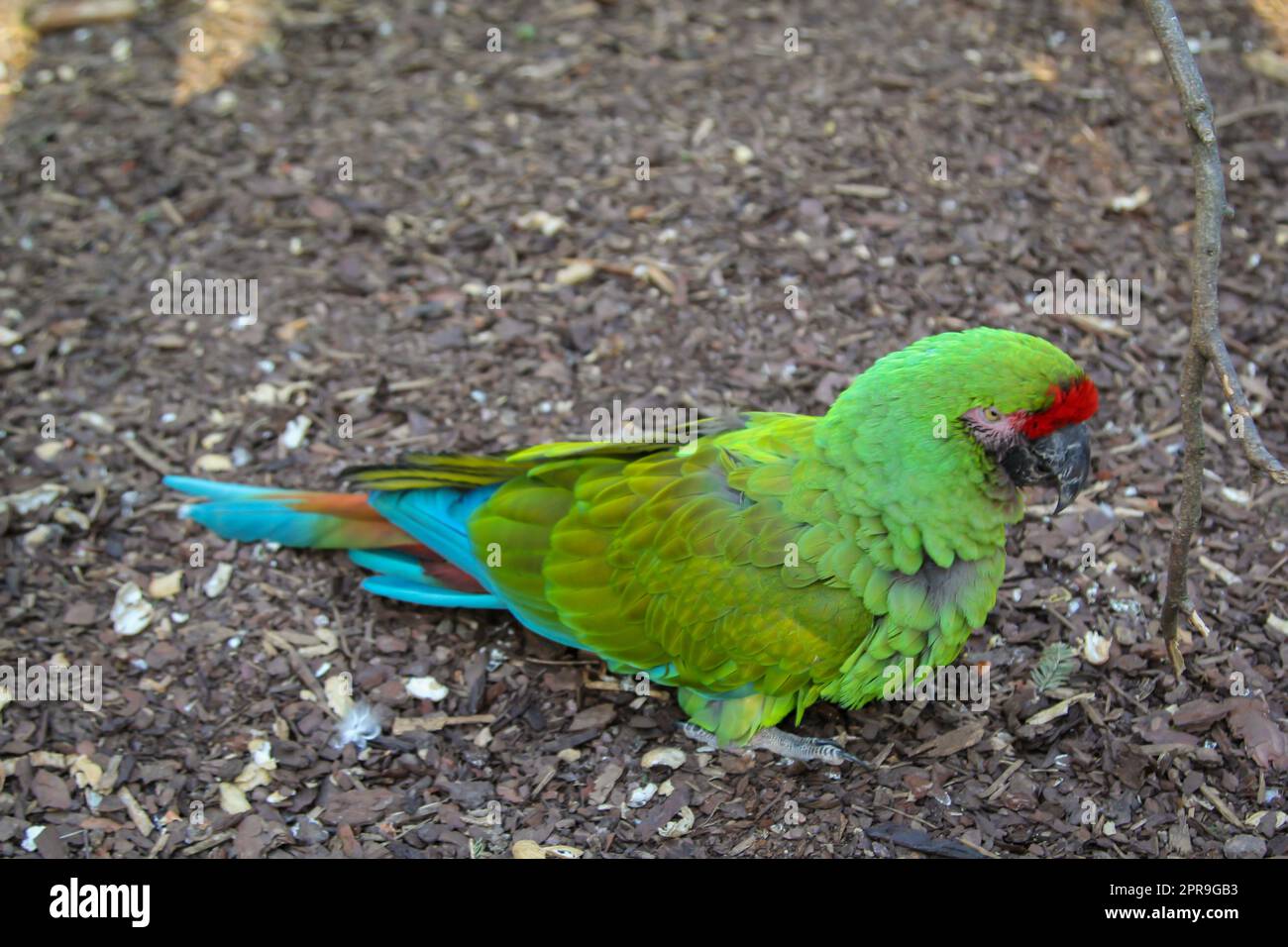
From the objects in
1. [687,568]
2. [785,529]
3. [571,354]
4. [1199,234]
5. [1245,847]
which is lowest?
[1245,847]

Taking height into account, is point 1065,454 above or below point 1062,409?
below

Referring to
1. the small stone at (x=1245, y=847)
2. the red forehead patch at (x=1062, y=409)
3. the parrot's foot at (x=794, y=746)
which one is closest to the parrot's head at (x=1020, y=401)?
the red forehead patch at (x=1062, y=409)

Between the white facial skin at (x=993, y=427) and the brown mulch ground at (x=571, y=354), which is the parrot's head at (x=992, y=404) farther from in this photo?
the brown mulch ground at (x=571, y=354)

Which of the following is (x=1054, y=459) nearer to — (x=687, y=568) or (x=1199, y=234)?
(x=1199, y=234)

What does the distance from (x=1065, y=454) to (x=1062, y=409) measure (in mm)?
148

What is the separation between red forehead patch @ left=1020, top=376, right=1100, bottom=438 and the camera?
10.9 feet

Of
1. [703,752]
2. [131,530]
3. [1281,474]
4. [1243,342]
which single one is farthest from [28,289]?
[1243,342]

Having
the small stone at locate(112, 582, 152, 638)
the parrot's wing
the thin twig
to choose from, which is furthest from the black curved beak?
the small stone at locate(112, 582, 152, 638)

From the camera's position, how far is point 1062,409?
335cm

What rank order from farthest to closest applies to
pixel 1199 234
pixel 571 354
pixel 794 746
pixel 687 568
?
pixel 571 354 < pixel 794 746 < pixel 687 568 < pixel 1199 234

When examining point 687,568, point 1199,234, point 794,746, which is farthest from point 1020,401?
point 794,746

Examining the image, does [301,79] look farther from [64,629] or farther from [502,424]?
[64,629]

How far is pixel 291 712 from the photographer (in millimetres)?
3918

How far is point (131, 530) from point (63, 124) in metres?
2.73
